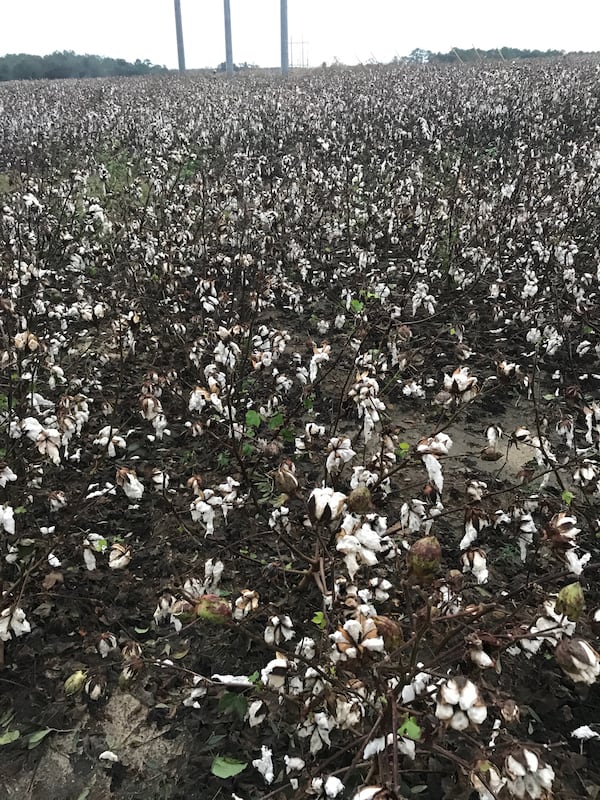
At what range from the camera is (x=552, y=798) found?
5.05ft

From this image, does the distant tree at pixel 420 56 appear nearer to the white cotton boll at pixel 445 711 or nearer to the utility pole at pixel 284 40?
the utility pole at pixel 284 40

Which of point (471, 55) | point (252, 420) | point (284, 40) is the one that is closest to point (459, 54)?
point (471, 55)

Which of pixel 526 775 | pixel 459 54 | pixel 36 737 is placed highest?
pixel 459 54

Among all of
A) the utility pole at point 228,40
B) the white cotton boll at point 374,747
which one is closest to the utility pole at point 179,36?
the utility pole at point 228,40

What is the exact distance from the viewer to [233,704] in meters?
2.38

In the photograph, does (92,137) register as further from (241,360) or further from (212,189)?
(241,360)

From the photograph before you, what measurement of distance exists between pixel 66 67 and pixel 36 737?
44.8m

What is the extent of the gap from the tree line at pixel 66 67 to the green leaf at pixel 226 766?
130 feet

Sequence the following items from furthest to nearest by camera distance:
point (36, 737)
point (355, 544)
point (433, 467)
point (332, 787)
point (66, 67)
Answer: point (66, 67)
point (36, 737)
point (433, 467)
point (355, 544)
point (332, 787)

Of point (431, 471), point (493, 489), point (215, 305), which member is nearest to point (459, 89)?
point (215, 305)

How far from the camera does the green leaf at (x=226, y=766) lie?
2139mm

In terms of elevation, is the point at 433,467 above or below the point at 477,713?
above

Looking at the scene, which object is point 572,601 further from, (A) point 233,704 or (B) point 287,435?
(B) point 287,435

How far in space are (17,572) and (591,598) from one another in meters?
2.73
